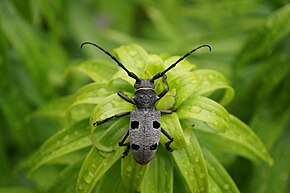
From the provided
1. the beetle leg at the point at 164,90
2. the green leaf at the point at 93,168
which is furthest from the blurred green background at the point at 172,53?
the beetle leg at the point at 164,90

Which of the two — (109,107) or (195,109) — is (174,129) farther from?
(109,107)

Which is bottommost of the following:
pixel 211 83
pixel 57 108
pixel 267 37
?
pixel 211 83

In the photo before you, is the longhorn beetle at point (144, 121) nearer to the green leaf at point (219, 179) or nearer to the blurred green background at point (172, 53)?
the green leaf at point (219, 179)

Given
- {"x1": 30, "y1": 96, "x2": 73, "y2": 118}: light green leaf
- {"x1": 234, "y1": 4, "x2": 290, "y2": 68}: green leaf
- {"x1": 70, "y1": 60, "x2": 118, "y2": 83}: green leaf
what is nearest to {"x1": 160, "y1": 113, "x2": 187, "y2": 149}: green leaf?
{"x1": 70, "y1": 60, "x2": 118, "y2": 83}: green leaf

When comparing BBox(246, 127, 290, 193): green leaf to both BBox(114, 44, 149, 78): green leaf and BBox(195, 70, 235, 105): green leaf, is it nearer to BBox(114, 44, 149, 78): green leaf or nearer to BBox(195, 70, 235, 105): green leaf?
BBox(195, 70, 235, 105): green leaf

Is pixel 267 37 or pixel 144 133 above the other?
pixel 267 37

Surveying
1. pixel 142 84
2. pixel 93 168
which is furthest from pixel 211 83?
pixel 93 168

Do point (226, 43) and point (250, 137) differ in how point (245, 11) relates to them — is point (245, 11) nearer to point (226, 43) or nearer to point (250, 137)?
point (226, 43)
